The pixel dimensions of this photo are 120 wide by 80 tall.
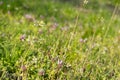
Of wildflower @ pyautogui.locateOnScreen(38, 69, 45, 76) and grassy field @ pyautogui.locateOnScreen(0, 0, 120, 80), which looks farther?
grassy field @ pyautogui.locateOnScreen(0, 0, 120, 80)

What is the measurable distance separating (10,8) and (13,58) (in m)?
3.45

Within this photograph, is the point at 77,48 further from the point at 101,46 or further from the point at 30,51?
the point at 30,51

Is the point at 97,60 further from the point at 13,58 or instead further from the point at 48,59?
the point at 13,58

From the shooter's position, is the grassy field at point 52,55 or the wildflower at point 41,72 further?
the grassy field at point 52,55

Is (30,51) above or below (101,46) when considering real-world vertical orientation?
above

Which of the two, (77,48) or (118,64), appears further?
(77,48)

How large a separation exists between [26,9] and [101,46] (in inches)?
125

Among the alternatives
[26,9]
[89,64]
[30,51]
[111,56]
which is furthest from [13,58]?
[26,9]

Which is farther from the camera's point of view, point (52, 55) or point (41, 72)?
point (52, 55)

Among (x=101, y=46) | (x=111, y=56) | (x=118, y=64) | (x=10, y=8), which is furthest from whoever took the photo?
(x=10, y=8)

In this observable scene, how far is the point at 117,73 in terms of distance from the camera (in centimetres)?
470

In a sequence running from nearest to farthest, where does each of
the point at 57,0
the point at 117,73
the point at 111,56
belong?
the point at 117,73
the point at 111,56
the point at 57,0

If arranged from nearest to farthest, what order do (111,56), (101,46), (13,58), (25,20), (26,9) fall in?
(13,58) < (111,56) < (101,46) < (25,20) < (26,9)

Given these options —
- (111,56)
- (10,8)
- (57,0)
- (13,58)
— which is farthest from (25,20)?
(57,0)
